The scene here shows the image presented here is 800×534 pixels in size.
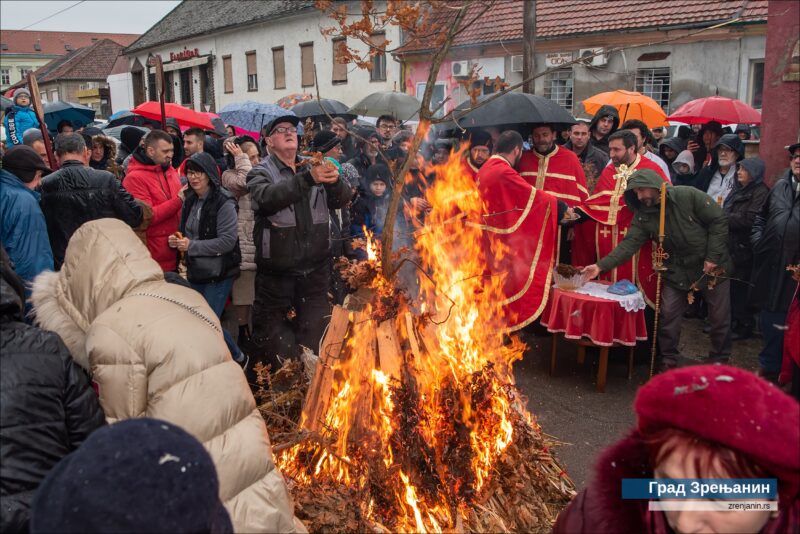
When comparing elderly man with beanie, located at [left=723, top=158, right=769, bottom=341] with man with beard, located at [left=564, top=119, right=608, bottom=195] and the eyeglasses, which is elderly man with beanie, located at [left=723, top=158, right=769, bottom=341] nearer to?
man with beard, located at [left=564, top=119, right=608, bottom=195]

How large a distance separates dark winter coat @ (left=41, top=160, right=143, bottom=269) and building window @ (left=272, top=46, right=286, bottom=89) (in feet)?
90.1

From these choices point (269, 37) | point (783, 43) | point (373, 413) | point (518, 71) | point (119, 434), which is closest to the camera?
point (119, 434)

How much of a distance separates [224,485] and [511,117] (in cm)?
599

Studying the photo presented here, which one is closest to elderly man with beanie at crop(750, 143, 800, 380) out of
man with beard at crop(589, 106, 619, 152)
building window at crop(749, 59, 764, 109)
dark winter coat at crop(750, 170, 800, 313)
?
dark winter coat at crop(750, 170, 800, 313)

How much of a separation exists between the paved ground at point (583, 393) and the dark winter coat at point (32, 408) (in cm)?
339

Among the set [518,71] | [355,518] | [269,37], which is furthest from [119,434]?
[269,37]

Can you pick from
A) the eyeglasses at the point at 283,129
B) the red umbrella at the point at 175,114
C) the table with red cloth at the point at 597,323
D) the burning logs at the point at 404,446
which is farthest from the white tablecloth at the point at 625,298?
the red umbrella at the point at 175,114

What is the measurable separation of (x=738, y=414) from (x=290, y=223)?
4.27m

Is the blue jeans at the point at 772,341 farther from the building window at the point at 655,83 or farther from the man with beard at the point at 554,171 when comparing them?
the building window at the point at 655,83

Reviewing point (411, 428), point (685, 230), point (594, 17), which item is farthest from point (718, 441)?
point (594, 17)

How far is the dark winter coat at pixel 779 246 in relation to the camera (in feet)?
20.5

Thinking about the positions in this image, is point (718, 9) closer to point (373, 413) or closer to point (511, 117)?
point (511, 117)

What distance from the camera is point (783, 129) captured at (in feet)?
22.9

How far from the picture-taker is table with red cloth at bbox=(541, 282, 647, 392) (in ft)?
20.6
